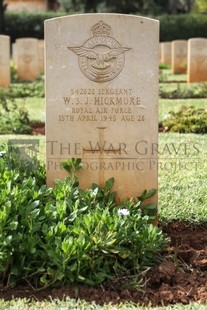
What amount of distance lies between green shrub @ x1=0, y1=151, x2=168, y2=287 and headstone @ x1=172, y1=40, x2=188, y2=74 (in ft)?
Result: 55.0

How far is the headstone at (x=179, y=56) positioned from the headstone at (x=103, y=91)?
53.3 ft

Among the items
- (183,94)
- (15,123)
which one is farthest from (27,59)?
(15,123)

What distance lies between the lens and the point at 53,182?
405 centimetres

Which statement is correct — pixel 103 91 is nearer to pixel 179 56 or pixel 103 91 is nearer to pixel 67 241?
pixel 67 241

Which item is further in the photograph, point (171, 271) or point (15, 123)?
point (15, 123)

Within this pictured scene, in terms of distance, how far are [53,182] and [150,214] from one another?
0.70 m

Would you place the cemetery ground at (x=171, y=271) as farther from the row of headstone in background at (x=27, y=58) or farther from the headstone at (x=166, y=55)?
the headstone at (x=166, y=55)

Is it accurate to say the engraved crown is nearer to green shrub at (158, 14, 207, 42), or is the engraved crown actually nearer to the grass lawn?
the grass lawn

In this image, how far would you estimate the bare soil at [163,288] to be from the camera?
3.11 meters

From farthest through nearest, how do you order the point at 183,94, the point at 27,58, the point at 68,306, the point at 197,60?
the point at 27,58 < the point at 197,60 < the point at 183,94 < the point at 68,306

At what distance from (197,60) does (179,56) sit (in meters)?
4.95

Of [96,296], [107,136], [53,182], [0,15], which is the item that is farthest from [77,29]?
[0,15]

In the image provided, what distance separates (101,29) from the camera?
3809mm

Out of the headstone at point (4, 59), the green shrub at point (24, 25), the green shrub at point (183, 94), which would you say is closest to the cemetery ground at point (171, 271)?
the green shrub at point (183, 94)
